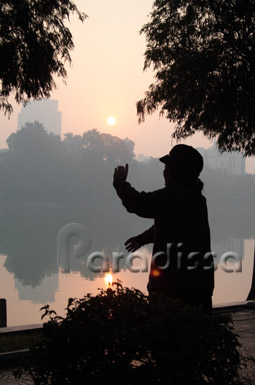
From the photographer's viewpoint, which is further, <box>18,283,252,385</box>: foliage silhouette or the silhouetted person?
the silhouetted person

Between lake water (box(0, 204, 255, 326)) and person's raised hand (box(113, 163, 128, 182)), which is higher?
person's raised hand (box(113, 163, 128, 182))

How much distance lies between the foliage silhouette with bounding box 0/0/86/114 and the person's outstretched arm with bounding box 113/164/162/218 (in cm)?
663

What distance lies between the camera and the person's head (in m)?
5.16

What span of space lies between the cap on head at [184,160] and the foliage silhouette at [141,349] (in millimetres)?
1277

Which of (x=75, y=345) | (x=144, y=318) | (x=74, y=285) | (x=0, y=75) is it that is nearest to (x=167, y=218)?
(x=144, y=318)

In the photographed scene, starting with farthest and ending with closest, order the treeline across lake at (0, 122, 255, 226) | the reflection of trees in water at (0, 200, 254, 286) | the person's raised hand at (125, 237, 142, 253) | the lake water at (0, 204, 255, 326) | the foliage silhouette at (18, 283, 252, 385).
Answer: the treeline across lake at (0, 122, 255, 226)
the reflection of trees in water at (0, 200, 254, 286)
the lake water at (0, 204, 255, 326)
the person's raised hand at (125, 237, 142, 253)
the foliage silhouette at (18, 283, 252, 385)

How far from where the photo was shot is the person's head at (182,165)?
516 centimetres

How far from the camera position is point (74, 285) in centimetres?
3975

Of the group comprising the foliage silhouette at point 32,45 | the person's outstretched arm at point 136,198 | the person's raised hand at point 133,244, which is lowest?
the person's raised hand at point 133,244

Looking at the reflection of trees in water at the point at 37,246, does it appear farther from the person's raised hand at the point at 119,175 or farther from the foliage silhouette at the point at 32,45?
the person's raised hand at the point at 119,175

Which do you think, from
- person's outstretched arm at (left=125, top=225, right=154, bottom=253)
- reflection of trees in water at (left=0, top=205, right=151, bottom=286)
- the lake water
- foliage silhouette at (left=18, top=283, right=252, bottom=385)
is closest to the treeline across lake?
reflection of trees in water at (left=0, top=205, right=151, bottom=286)

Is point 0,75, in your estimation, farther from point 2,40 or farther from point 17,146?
point 17,146

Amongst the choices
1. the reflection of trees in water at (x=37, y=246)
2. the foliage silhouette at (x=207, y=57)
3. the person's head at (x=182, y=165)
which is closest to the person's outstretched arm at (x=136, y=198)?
the person's head at (x=182, y=165)

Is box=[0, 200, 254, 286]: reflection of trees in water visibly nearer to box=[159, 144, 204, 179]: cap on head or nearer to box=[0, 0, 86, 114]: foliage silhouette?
box=[0, 0, 86, 114]: foliage silhouette
